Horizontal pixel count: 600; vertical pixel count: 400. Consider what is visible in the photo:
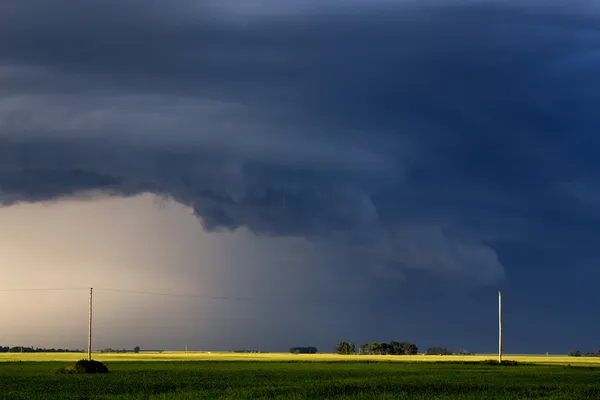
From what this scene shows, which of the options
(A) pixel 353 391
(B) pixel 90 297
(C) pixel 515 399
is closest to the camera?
(C) pixel 515 399

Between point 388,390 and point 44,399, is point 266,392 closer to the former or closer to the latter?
point 388,390

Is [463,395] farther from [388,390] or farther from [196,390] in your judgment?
[196,390]

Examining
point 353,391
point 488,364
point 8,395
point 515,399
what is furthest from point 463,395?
point 488,364

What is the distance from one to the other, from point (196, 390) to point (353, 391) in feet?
44.7

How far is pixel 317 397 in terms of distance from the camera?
56938mm

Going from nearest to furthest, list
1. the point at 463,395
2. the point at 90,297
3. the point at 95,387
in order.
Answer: the point at 463,395, the point at 95,387, the point at 90,297

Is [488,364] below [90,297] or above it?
below

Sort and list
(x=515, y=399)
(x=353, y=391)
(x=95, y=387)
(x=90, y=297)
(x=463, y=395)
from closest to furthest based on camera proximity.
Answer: (x=515, y=399), (x=463, y=395), (x=353, y=391), (x=95, y=387), (x=90, y=297)

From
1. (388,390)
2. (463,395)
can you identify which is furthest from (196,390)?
(463,395)

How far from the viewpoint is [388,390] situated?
65.0 metres

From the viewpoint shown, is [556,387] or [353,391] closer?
[353,391]

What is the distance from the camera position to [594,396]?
5838 centimetres

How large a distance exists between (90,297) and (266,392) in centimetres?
7624

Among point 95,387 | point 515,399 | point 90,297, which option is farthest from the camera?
point 90,297
